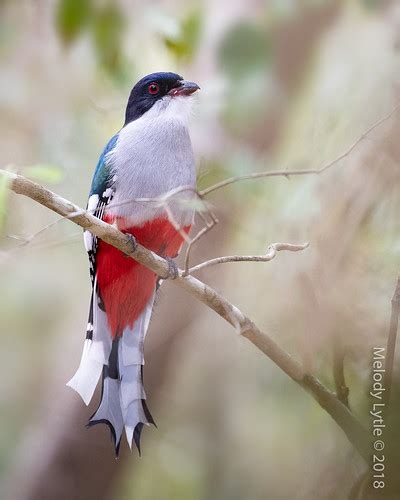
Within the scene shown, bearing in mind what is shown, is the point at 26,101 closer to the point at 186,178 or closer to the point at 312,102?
the point at 312,102

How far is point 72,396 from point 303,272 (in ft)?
1.97

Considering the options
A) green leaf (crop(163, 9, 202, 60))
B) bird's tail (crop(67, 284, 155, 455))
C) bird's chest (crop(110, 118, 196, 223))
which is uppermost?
green leaf (crop(163, 9, 202, 60))

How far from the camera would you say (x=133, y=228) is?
5.11 ft

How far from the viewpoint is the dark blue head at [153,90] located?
64.1 inches

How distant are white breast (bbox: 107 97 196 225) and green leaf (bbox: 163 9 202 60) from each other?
0.25m

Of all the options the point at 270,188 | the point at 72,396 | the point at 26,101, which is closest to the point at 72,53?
the point at 26,101

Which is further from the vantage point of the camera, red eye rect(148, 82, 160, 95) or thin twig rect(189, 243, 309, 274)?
red eye rect(148, 82, 160, 95)

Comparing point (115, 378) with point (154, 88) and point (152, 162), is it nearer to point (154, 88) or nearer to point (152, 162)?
point (152, 162)

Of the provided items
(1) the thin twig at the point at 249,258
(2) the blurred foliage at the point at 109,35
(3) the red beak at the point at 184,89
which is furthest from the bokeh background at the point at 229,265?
(1) the thin twig at the point at 249,258

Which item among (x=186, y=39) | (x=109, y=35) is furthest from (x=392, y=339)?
(x=109, y=35)

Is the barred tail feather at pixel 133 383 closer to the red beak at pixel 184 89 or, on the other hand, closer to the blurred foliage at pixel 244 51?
the red beak at pixel 184 89

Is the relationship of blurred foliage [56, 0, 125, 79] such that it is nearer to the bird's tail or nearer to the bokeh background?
the bokeh background

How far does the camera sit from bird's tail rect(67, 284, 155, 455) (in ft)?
4.92

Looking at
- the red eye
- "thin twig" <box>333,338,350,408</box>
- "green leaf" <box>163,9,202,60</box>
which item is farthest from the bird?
"thin twig" <box>333,338,350,408</box>
